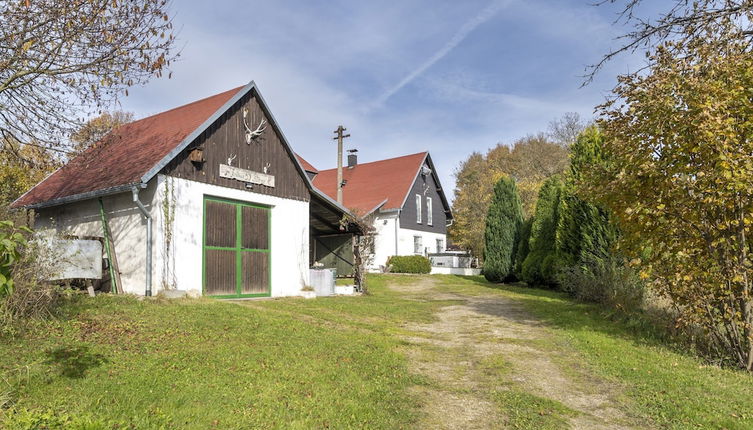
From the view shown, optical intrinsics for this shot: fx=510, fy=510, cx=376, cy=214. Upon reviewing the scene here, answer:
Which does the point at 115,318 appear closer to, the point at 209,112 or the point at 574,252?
the point at 209,112

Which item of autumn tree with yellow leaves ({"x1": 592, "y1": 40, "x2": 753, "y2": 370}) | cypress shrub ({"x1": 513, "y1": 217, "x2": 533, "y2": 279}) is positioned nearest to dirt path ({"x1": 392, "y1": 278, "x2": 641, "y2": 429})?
autumn tree with yellow leaves ({"x1": 592, "y1": 40, "x2": 753, "y2": 370})

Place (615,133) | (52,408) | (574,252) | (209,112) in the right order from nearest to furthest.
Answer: (52,408), (615,133), (209,112), (574,252)

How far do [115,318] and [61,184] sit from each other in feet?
26.9

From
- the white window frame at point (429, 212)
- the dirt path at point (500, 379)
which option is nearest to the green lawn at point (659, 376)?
the dirt path at point (500, 379)

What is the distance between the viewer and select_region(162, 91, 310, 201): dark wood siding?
12.9 metres

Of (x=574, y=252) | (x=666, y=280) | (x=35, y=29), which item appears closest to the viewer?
(x=35, y=29)

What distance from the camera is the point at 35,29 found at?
24.0ft

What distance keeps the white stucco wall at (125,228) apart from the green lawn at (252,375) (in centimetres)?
244

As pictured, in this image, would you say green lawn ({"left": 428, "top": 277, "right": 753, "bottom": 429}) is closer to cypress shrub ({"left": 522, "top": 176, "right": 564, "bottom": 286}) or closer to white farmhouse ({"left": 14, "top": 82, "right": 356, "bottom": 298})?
white farmhouse ({"left": 14, "top": 82, "right": 356, "bottom": 298})

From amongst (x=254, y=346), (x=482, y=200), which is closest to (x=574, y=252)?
(x=254, y=346)

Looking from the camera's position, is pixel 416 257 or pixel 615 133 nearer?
pixel 615 133

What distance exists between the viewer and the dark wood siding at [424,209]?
32625mm

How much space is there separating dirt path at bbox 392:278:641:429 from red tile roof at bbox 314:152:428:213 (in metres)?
21.1

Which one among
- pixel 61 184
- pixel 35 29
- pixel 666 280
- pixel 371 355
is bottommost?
pixel 371 355
